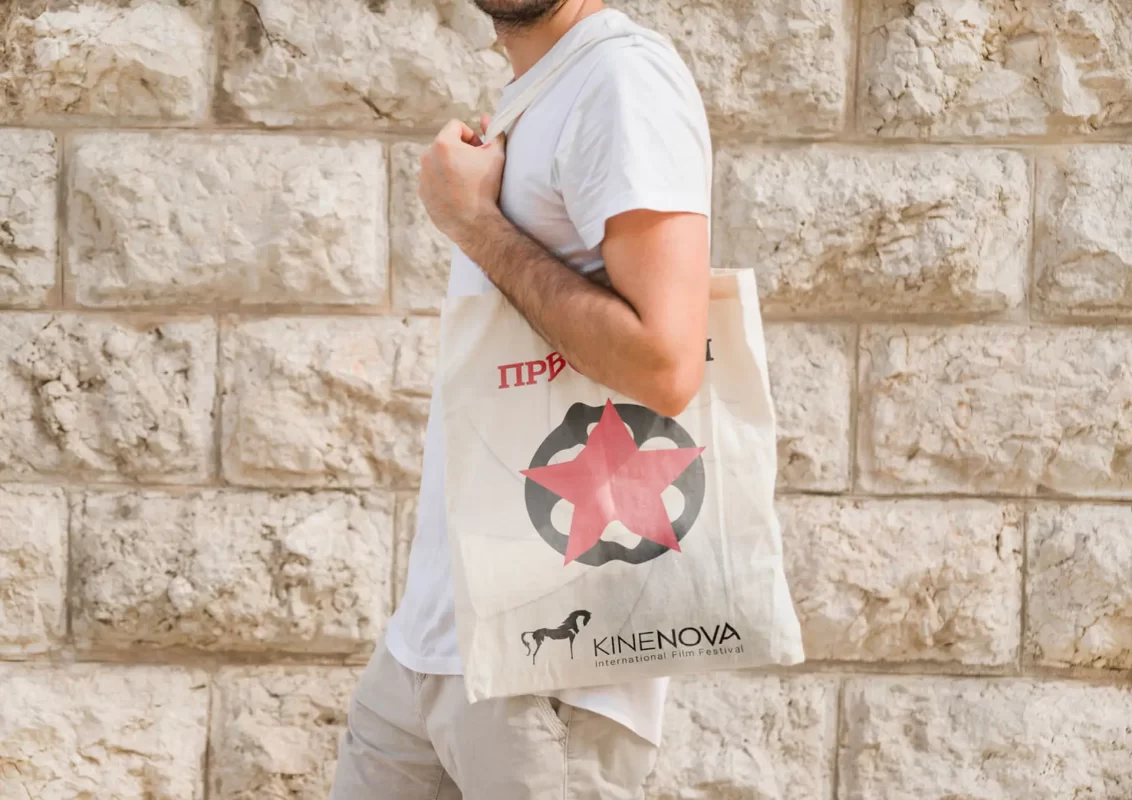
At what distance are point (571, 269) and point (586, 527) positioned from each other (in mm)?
303

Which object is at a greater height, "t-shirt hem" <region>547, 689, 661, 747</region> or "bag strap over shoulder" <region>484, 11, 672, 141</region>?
"bag strap over shoulder" <region>484, 11, 672, 141</region>

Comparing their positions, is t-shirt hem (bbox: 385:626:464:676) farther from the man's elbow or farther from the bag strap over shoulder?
the bag strap over shoulder

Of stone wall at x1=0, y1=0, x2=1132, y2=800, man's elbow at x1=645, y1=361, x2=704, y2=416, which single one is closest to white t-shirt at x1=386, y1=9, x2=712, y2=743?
man's elbow at x1=645, y1=361, x2=704, y2=416

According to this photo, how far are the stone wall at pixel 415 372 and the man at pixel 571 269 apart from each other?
92cm

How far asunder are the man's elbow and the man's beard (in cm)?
53

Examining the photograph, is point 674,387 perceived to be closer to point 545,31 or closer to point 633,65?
point 633,65

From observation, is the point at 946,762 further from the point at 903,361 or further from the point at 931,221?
the point at 931,221

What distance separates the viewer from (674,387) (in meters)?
1.20

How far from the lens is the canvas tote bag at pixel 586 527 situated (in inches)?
48.8

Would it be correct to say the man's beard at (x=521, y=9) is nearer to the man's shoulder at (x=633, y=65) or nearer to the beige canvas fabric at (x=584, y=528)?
the man's shoulder at (x=633, y=65)

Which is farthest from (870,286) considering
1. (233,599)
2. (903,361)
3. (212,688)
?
(212,688)

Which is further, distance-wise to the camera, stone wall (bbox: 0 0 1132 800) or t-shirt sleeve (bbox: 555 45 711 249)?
stone wall (bbox: 0 0 1132 800)

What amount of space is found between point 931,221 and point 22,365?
6.54ft

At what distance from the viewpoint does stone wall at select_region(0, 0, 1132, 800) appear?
2.31m
